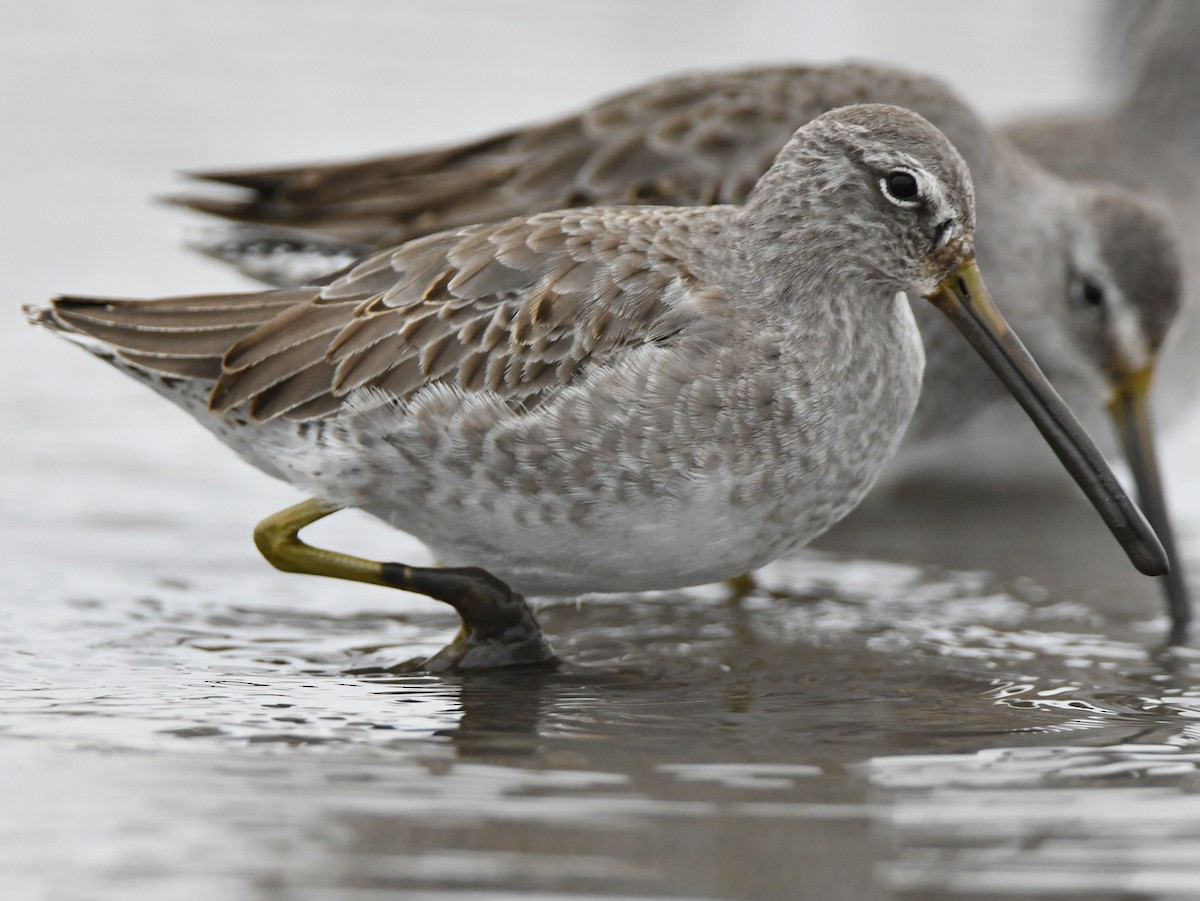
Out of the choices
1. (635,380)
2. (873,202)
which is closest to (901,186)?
(873,202)

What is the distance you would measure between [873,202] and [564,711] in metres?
1.47

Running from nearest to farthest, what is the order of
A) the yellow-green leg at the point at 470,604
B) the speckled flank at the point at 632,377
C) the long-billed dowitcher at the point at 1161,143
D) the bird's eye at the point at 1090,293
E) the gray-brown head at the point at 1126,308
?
the speckled flank at the point at 632,377 < the yellow-green leg at the point at 470,604 < the gray-brown head at the point at 1126,308 < the bird's eye at the point at 1090,293 < the long-billed dowitcher at the point at 1161,143

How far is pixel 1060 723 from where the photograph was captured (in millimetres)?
4520

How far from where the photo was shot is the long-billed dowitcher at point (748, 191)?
6391mm

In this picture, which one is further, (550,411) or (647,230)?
(647,230)

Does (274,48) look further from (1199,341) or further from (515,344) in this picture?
(515,344)

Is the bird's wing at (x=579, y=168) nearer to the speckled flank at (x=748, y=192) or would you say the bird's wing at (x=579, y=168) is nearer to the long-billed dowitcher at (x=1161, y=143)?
the speckled flank at (x=748, y=192)

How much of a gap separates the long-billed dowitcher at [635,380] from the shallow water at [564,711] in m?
0.41

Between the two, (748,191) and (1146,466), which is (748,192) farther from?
(1146,466)

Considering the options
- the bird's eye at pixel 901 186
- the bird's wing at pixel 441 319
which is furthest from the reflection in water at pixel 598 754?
the bird's eye at pixel 901 186

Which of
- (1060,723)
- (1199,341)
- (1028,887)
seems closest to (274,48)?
(1199,341)

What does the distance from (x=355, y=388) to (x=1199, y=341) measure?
4073 millimetres

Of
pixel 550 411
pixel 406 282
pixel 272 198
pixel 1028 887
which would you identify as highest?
pixel 272 198

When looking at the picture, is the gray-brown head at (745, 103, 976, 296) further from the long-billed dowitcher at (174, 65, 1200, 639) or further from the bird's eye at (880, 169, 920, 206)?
the long-billed dowitcher at (174, 65, 1200, 639)
